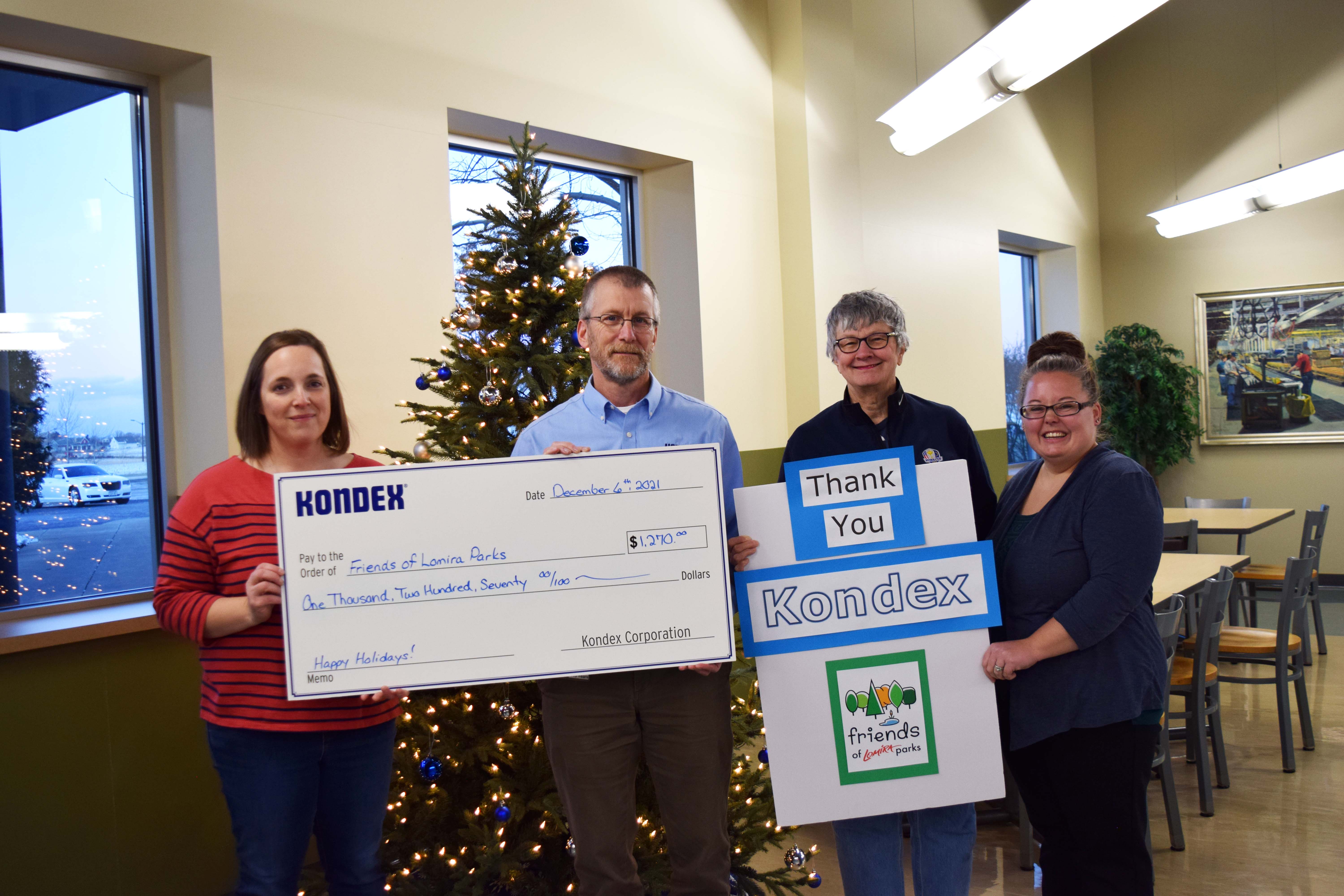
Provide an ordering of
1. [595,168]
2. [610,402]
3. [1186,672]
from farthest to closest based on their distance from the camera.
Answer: [595,168] → [1186,672] → [610,402]

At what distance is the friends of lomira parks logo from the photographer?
1975mm

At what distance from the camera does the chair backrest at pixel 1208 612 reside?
137 inches

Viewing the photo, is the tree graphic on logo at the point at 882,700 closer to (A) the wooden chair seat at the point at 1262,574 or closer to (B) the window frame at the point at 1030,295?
(A) the wooden chair seat at the point at 1262,574

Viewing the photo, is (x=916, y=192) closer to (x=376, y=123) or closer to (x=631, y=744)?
(x=376, y=123)

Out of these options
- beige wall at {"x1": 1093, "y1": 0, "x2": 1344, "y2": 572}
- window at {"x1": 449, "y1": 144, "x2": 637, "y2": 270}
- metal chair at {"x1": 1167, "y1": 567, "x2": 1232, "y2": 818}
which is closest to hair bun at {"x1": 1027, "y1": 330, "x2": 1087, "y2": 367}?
metal chair at {"x1": 1167, "y1": 567, "x2": 1232, "y2": 818}

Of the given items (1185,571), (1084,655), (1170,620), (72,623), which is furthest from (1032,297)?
(72,623)

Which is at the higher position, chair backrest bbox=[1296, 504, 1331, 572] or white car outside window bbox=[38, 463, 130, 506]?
white car outside window bbox=[38, 463, 130, 506]

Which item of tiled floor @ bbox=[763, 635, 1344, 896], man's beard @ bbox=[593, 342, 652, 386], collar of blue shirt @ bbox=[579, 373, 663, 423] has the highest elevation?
man's beard @ bbox=[593, 342, 652, 386]

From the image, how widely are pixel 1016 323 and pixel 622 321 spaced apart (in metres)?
7.04

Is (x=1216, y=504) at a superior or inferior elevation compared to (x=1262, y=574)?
superior

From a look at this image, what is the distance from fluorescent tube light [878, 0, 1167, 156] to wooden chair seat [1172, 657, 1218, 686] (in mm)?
2505

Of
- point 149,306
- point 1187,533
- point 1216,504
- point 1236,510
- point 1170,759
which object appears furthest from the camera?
point 1216,504

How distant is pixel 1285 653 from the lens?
406 cm

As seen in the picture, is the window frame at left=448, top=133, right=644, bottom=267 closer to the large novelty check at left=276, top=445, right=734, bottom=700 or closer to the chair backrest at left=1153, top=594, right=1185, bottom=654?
the large novelty check at left=276, top=445, right=734, bottom=700
